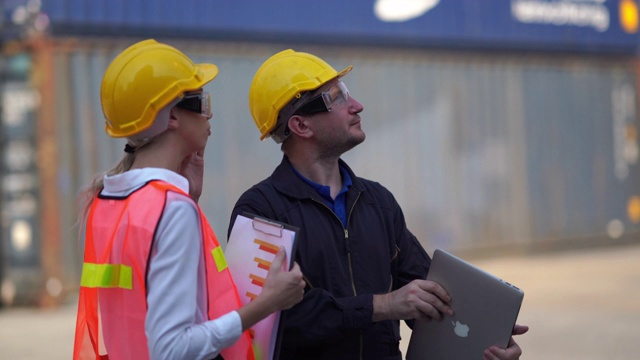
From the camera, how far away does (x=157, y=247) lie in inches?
71.8

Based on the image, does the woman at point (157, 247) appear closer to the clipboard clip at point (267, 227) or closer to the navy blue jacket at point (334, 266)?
the clipboard clip at point (267, 227)

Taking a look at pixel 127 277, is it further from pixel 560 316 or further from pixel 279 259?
pixel 560 316

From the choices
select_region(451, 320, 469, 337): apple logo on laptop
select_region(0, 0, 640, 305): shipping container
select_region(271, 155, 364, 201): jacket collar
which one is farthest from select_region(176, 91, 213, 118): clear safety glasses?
select_region(0, 0, 640, 305): shipping container

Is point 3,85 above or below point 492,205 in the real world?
above

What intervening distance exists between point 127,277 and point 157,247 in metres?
0.10

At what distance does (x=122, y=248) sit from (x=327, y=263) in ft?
2.26

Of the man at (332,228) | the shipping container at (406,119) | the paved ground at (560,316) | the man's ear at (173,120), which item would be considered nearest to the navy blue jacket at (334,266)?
the man at (332,228)

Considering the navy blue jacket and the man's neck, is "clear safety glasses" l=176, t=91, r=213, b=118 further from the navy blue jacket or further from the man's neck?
the man's neck

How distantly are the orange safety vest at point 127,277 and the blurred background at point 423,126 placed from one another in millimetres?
5001

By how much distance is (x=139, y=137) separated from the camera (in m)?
2.00

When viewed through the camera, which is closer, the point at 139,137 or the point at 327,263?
the point at 139,137

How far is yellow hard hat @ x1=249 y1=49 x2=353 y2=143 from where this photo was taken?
2.55m

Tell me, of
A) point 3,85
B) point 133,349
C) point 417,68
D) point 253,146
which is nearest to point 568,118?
point 417,68

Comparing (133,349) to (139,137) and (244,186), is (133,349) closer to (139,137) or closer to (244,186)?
(139,137)
